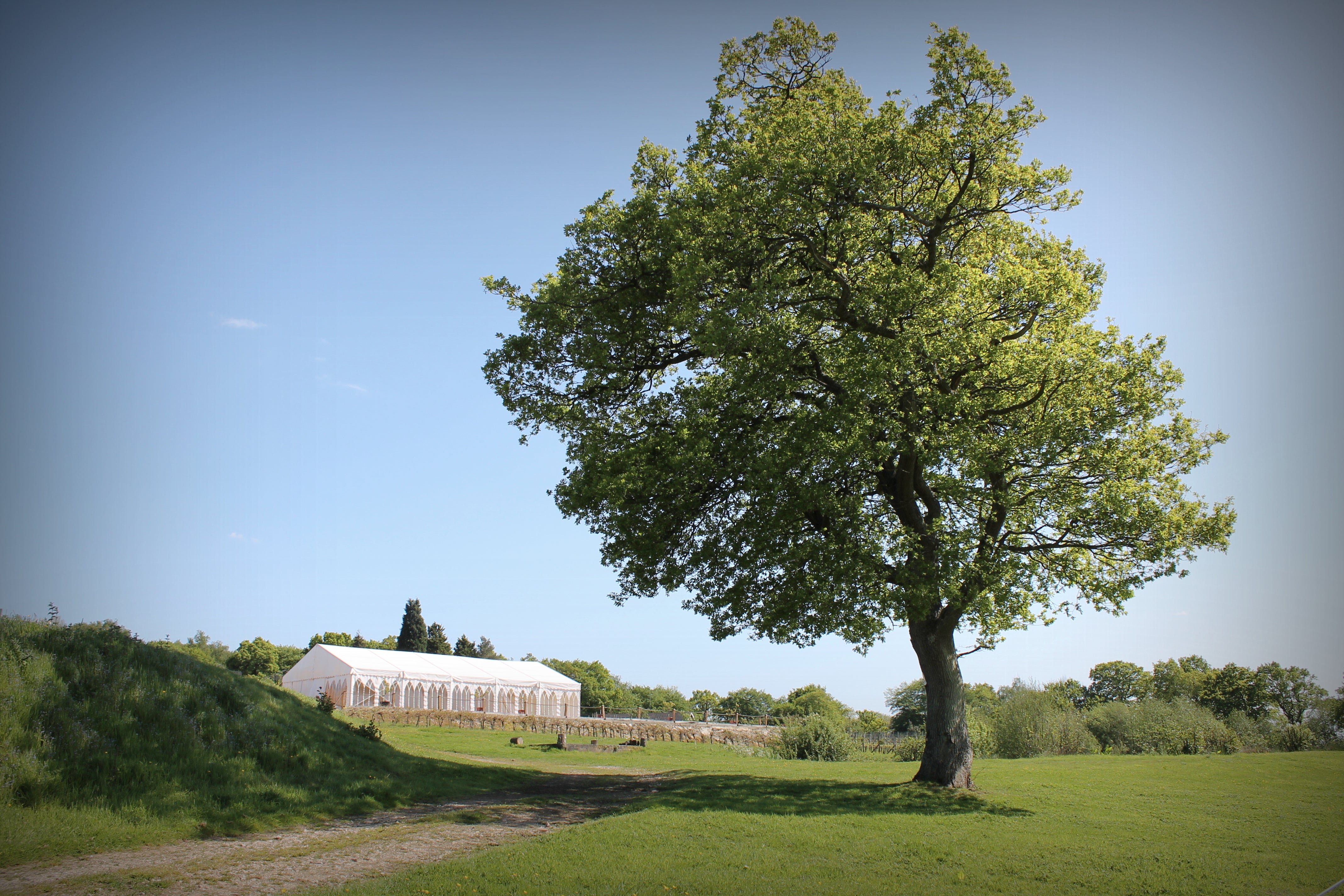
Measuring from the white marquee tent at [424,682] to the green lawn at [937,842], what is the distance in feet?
104

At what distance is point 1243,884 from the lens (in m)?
9.24

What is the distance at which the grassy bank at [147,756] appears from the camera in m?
10.5

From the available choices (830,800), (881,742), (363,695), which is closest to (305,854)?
(830,800)

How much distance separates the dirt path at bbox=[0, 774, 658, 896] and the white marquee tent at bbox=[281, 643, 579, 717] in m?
30.4

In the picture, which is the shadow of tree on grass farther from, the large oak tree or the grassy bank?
the grassy bank

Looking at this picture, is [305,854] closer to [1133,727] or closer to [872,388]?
[872,388]

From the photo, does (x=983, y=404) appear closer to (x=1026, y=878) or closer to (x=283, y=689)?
(x=1026, y=878)

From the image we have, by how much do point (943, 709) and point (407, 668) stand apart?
3831 cm

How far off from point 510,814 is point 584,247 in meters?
12.6

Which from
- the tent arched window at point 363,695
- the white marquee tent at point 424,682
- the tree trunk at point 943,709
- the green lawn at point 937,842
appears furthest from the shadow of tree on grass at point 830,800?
the tent arched window at point 363,695

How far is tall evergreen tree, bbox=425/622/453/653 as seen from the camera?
8819cm

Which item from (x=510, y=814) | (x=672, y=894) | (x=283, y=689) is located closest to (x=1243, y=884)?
(x=672, y=894)

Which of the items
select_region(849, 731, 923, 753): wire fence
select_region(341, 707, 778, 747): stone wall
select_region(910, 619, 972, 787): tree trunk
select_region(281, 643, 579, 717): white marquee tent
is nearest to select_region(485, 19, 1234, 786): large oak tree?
select_region(910, 619, 972, 787): tree trunk

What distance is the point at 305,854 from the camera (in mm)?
10297
